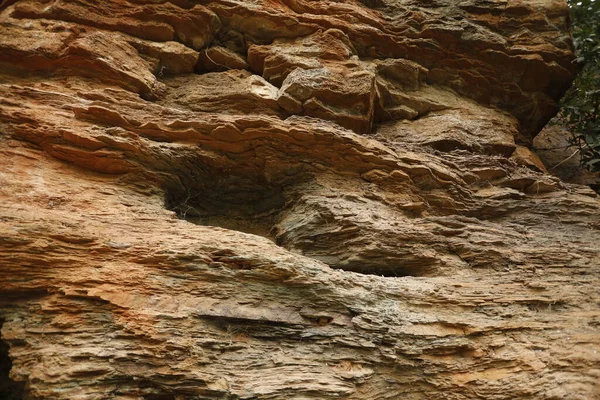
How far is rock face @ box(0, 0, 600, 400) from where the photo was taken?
506 cm

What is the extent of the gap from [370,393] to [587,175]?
938 cm

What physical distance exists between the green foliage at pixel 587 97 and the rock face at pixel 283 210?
2.54 feet

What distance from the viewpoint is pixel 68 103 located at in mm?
7258

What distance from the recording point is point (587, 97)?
11570 mm

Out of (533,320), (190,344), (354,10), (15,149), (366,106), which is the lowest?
(190,344)

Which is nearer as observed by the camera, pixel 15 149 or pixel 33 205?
pixel 33 205

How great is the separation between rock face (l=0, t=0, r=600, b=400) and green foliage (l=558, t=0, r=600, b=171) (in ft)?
2.54

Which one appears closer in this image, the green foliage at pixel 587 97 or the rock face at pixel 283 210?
the rock face at pixel 283 210

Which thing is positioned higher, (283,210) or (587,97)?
(587,97)

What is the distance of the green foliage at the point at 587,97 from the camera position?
10977 mm

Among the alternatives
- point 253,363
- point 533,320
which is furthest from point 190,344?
point 533,320

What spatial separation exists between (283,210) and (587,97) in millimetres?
8898

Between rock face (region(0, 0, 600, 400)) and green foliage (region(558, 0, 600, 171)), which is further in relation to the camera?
green foliage (region(558, 0, 600, 171))

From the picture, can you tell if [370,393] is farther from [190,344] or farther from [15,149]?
[15,149]
